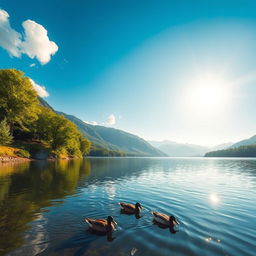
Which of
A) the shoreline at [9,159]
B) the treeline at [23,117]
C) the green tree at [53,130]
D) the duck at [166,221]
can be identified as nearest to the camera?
the duck at [166,221]

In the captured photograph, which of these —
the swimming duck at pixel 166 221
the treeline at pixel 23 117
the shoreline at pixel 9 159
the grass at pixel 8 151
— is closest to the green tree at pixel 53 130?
the treeline at pixel 23 117

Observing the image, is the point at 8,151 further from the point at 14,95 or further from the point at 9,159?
the point at 14,95

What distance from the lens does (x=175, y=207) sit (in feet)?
52.2

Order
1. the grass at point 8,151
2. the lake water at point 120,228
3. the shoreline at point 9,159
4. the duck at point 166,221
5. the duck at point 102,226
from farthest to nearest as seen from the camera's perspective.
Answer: the grass at point 8,151, the shoreline at point 9,159, the duck at point 166,221, the duck at point 102,226, the lake water at point 120,228

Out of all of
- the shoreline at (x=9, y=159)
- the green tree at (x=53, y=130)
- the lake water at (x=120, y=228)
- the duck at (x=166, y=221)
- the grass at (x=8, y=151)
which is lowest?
the lake water at (x=120, y=228)

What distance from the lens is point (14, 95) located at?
5784cm

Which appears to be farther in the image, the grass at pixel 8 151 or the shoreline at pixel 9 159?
the grass at pixel 8 151

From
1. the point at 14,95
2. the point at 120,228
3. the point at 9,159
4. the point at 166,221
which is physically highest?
the point at 14,95

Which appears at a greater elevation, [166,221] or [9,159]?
[9,159]

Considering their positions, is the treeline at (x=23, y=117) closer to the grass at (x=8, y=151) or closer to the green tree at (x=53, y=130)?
the green tree at (x=53, y=130)

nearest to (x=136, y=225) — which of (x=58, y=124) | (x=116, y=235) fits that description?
(x=116, y=235)

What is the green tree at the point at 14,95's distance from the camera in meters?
58.0

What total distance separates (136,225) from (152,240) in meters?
2.25

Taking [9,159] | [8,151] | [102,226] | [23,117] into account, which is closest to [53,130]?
[23,117]
